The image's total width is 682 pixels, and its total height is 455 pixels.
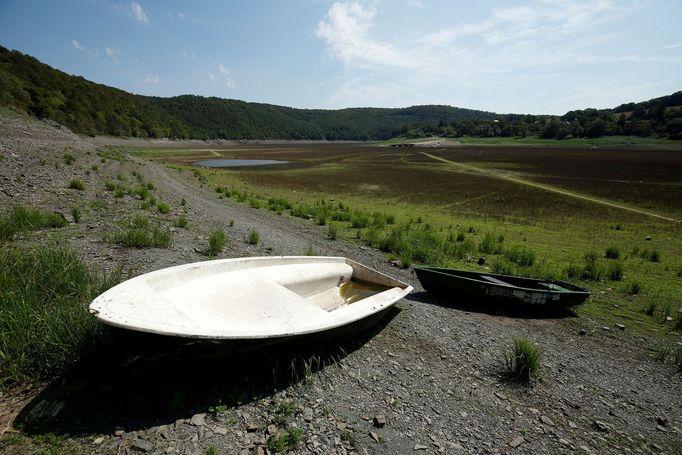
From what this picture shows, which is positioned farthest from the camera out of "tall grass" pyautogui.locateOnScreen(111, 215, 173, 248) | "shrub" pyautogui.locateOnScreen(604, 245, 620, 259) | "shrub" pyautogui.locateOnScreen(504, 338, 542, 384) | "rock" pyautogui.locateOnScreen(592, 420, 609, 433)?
"shrub" pyautogui.locateOnScreen(604, 245, 620, 259)

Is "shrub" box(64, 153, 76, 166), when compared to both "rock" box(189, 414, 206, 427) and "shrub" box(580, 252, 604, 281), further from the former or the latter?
"shrub" box(580, 252, 604, 281)

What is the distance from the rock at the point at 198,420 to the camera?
4055 millimetres

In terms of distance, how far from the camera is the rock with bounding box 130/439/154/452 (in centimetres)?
364

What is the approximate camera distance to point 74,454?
11.4ft

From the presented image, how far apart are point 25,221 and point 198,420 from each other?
8.61 meters

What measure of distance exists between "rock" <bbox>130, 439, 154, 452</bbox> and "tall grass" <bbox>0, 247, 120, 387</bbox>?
57.6 inches

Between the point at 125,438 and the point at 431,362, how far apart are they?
447 centimetres

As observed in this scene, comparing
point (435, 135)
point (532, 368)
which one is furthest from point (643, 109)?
point (532, 368)

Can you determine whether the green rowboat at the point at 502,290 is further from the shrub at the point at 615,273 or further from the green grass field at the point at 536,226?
the shrub at the point at 615,273

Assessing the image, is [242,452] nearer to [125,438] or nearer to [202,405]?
[202,405]

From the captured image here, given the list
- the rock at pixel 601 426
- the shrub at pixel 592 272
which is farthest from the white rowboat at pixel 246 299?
the shrub at pixel 592 272

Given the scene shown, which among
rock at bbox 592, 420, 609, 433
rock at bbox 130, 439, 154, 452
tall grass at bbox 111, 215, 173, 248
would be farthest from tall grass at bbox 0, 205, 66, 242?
rock at bbox 592, 420, 609, 433

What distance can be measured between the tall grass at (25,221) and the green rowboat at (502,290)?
976 centimetres

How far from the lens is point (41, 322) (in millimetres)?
4605
